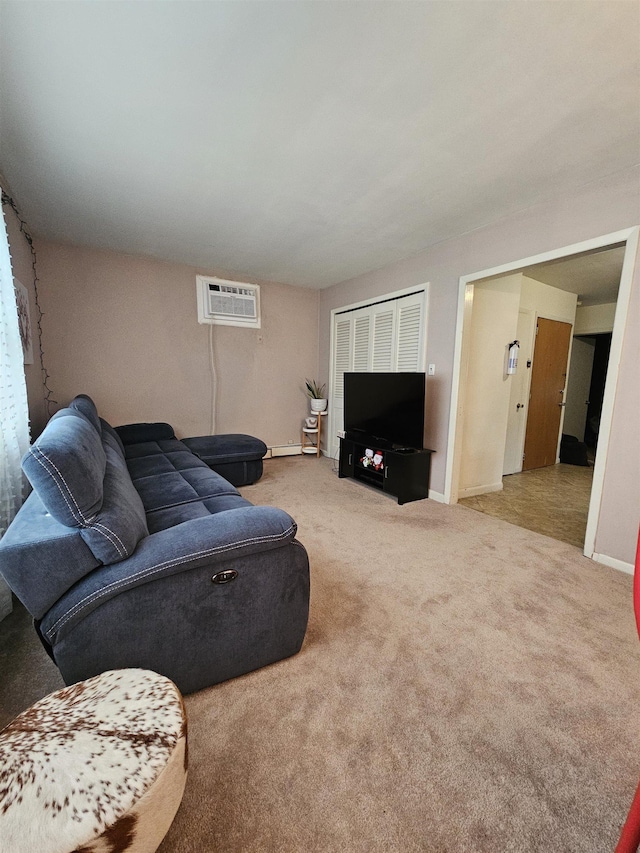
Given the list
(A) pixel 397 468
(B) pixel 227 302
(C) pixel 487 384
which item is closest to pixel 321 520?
(A) pixel 397 468

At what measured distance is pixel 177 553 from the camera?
121cm

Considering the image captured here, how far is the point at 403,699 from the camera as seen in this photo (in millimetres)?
1318

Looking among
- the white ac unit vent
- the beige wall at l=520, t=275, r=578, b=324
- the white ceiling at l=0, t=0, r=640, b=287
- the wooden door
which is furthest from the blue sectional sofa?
the wooden door

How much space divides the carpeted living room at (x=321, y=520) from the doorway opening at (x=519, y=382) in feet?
0.15

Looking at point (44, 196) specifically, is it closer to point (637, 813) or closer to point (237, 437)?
point (237, 437)

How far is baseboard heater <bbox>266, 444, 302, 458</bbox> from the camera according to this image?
513 centimetres

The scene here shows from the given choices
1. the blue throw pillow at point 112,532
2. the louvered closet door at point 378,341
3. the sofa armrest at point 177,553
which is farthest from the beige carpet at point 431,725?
the louvered closet door at point 378,341

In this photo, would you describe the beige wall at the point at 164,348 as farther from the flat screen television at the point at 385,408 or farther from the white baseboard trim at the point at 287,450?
the flat screen television at the point at 385,408

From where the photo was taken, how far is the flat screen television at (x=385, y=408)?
131 inches

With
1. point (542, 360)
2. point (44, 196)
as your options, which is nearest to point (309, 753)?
point (44, 196)

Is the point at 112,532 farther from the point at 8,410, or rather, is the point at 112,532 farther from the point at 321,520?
the point at 321,520

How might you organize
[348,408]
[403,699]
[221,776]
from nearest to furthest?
1. [221,776]
2. [403,699]
3. [348,408]

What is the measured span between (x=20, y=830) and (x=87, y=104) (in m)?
2.59

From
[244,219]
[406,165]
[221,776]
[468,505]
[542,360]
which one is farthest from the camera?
[542,360]
